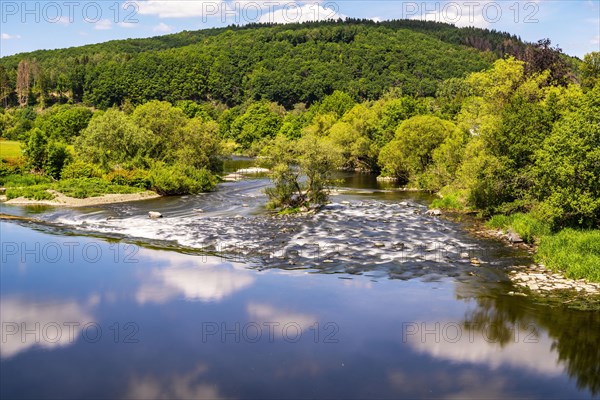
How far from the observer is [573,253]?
33.1 m

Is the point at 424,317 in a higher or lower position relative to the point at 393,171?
lower

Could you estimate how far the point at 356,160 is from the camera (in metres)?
103

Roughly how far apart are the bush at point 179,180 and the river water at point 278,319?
2007 centimetres

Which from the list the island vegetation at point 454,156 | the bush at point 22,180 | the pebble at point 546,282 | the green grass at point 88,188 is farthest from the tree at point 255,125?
the pebble at point 546,282

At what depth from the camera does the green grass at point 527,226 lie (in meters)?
39.5

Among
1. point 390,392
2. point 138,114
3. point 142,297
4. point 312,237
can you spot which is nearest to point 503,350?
point 390,392

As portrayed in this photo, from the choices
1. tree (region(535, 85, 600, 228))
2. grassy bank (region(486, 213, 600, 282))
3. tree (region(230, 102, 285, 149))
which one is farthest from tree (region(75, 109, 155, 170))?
tree (region(230, 102, 285, 149))

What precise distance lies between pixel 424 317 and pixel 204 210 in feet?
107

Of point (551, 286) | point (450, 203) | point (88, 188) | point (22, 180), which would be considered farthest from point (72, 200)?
point (551, 286)

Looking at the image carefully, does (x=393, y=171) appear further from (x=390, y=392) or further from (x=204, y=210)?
(x=390, y=392)

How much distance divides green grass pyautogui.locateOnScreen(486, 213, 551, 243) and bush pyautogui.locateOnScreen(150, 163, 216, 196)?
37.5m

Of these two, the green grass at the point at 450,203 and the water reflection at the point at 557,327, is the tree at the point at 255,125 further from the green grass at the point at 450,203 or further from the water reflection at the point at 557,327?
the water reflection at the point at 557,327

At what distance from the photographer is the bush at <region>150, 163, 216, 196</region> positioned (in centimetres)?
6481

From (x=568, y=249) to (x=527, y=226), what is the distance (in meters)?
6.69
